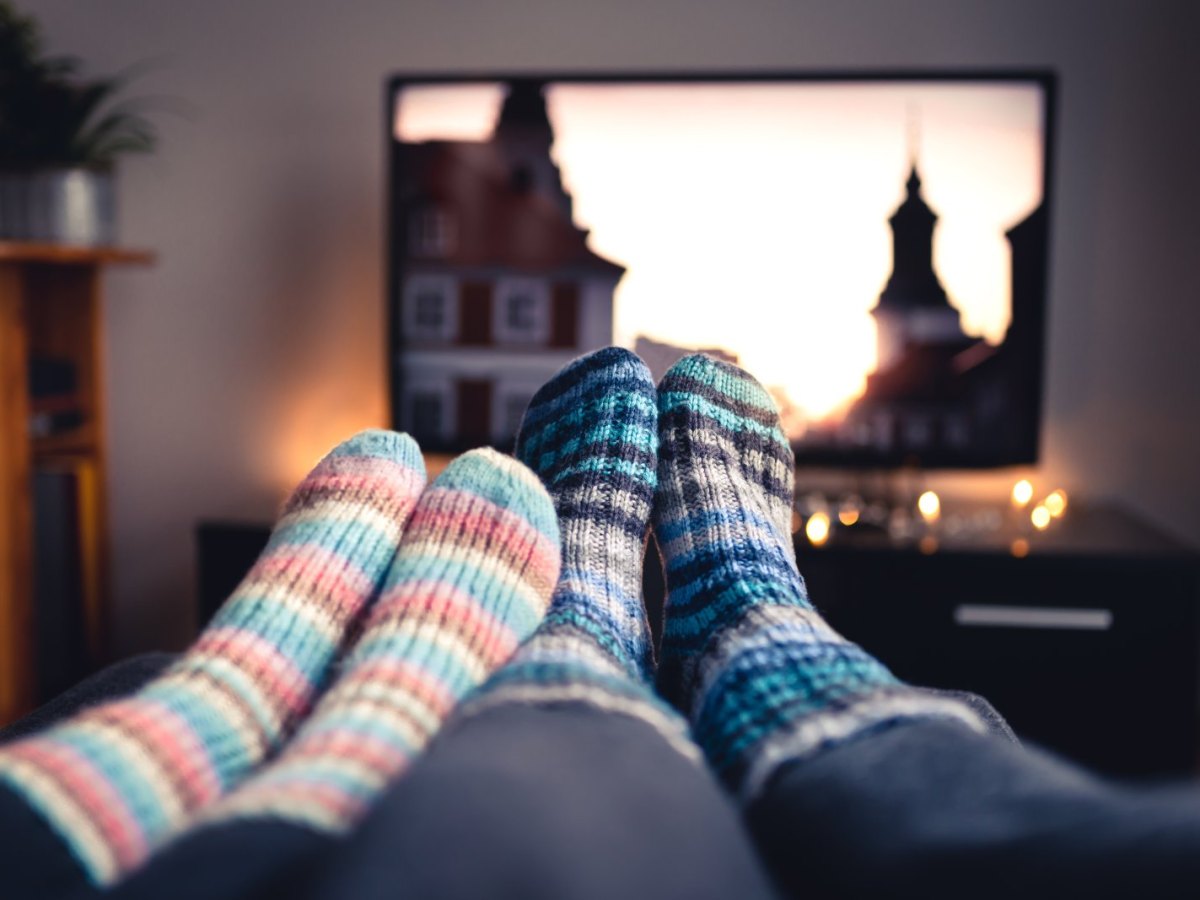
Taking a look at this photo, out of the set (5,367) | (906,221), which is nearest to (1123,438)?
(906,221)

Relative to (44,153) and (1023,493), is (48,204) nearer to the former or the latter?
(44,153)

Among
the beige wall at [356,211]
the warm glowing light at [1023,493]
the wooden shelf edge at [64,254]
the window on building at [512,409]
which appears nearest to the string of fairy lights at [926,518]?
the warm glowing light at [1023,493]

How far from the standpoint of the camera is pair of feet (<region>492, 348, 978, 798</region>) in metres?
0.47

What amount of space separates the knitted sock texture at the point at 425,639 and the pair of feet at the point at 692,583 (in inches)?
1.2

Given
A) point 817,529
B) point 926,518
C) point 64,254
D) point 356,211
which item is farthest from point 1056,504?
point 64,254

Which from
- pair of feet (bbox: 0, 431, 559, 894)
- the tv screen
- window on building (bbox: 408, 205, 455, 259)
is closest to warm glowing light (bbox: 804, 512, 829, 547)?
the tv screen

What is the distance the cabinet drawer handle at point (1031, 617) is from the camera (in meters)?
1.55

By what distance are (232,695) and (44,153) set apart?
163cm

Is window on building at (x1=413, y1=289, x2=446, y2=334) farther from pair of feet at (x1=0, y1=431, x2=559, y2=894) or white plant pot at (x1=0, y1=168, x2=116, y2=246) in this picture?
pair of feet at (x1=0, y1=431, x2=559, y2=894)

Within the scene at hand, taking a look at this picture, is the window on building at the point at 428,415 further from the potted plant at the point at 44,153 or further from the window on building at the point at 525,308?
the potted plant at the point at 44,153

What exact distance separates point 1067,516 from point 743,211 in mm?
788

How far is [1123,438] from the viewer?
1940 millimetres

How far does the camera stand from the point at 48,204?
5.81 feet

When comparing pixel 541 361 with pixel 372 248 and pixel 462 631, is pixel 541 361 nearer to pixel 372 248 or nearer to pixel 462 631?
pixel 372 248
